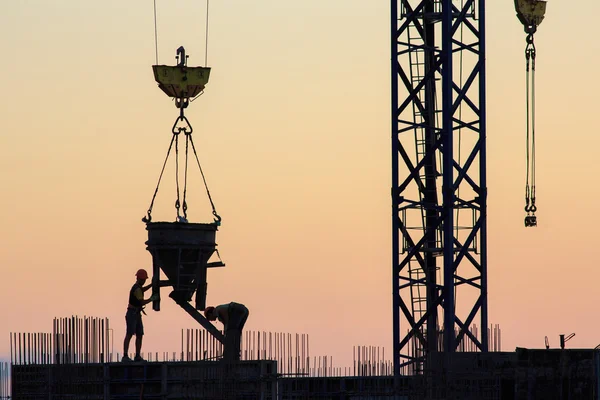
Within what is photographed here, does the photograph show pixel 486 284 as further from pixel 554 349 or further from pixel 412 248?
pixel 554 349

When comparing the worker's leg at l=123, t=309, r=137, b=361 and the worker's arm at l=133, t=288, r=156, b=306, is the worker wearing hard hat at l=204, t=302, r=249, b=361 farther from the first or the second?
the worker's leg at l=123, t=309, r=137, b=361

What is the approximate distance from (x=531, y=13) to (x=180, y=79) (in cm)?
1769

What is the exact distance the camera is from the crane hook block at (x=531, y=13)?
70062 mm

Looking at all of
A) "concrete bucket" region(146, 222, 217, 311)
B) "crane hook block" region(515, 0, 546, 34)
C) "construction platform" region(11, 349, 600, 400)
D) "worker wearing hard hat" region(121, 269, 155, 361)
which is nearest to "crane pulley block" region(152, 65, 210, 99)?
"concrete bucket" region(146, 222, 217, 311)

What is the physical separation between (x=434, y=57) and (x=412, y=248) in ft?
20.6

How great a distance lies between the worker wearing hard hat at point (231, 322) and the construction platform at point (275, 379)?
0.38 meters

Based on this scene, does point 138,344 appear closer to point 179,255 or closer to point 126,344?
point 126,344

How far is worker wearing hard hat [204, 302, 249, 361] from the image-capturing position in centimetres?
5547

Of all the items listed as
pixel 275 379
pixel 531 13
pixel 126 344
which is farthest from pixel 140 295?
pixel 531 13

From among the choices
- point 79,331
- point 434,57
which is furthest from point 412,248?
point 79,331

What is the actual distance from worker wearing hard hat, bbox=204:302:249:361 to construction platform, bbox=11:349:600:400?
382 millimetres

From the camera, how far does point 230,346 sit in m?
55.6

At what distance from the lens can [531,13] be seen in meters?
70.2

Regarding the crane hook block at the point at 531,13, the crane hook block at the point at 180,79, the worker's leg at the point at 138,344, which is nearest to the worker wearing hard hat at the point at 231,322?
the worker's leg at the point at 138,344
